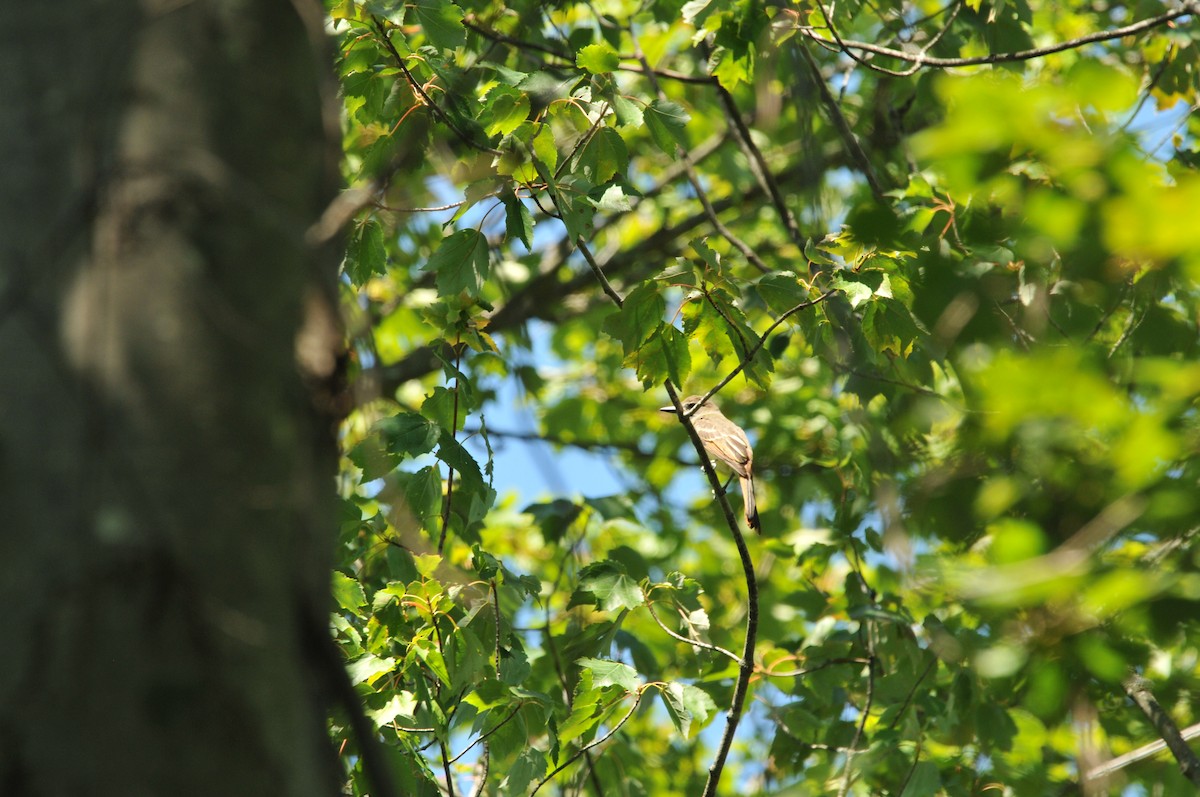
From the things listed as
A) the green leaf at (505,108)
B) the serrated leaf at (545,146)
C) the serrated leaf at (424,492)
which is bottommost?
the serrated leaf at (424,492)

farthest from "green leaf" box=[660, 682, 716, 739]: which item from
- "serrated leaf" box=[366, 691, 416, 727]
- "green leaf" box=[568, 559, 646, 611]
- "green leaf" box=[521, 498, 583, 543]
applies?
"green leaf" box=[521, 498, 583, 543]

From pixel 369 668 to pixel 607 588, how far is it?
2.79 feet

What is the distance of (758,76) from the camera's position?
6.15 meters

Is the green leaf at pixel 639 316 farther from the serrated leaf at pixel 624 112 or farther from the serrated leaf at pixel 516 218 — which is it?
the serrated leaf at pixel 624 112

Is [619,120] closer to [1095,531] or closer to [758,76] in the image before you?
[1095,531]

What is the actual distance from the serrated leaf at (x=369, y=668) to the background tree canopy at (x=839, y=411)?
2cm

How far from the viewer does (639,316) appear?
3.24 metres

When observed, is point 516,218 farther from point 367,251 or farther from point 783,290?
point 783,290

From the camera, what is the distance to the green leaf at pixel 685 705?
3.23m

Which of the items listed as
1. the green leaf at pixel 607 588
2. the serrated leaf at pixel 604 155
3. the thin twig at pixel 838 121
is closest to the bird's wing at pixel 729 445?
the thin twig at pixel 838 121

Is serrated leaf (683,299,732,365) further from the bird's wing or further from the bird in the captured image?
the bird's wing

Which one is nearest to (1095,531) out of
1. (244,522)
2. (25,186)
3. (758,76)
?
(244,522)

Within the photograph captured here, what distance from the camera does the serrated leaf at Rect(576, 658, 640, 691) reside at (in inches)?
127

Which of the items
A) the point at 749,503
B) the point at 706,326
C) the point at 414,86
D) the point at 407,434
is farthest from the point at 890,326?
the point at 749,503
